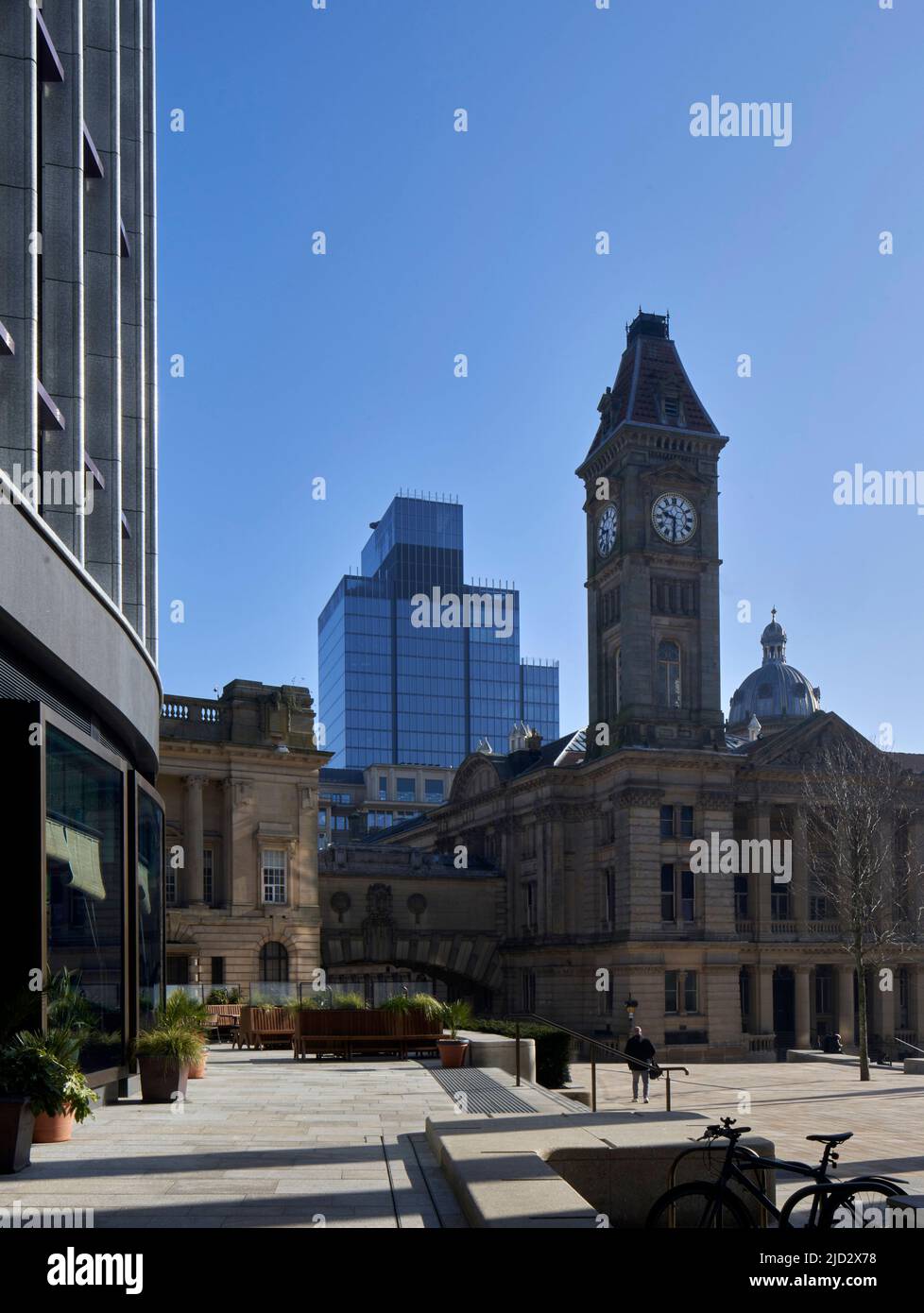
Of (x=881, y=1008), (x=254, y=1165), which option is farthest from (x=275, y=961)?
→ (x=254, y=1165)

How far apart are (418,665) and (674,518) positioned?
103056mm

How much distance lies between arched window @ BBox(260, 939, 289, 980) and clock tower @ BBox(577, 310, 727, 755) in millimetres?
20565

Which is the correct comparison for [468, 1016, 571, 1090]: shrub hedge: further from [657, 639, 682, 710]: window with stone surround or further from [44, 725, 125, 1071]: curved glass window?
[657, 639, 682, 710]: window with stone surround

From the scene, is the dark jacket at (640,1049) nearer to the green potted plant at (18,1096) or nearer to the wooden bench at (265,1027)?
the wooden bench at (265,1027)

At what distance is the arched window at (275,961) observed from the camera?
5991 centimetres

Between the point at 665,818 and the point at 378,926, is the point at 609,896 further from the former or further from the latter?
the point at 378,926

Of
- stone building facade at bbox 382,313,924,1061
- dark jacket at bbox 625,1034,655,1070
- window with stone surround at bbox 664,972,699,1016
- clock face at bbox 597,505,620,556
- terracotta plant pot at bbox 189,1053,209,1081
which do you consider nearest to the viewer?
terracotta plant pot at bbox 189,1053,209,1081

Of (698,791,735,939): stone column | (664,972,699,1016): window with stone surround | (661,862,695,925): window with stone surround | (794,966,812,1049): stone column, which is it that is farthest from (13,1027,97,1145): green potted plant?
(794,966,812,1049): stone column

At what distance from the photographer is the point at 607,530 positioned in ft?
244

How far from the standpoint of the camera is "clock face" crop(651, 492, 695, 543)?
71.7 m

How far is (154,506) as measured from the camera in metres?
30.2

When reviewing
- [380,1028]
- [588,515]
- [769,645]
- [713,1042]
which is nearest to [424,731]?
[769,645]

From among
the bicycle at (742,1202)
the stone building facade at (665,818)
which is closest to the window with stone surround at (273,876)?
the stone building facade at (665,818)

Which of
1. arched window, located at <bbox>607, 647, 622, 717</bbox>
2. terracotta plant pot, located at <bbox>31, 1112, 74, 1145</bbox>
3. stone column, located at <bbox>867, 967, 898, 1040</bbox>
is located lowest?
stone column, located at <bbox>867, 967, 898, 1040</bbox>
